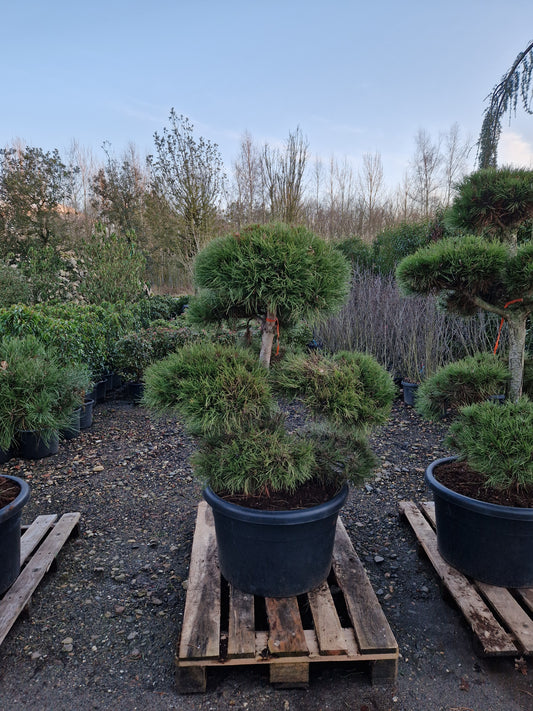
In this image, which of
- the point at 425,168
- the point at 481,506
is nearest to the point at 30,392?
the point at 481,506

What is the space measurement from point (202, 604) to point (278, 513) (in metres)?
0.45

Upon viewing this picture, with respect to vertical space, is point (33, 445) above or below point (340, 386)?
below

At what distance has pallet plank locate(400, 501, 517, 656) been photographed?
130cm

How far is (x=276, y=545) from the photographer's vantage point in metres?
1.43

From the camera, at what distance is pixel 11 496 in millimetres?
1666

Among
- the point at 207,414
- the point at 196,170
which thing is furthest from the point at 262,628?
the point at 196,170

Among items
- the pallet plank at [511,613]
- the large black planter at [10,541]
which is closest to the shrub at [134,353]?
the large black planter at [10,541]

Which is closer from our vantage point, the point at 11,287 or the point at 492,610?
the point at 492,610

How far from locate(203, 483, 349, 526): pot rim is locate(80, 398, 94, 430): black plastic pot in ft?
8.35

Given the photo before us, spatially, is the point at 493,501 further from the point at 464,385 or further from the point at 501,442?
the point at 464,385

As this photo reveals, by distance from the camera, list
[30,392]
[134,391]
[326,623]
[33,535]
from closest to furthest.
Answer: [326,623], [33,535], [30,392], [134,391]

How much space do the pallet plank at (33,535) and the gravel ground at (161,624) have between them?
0.45 feet

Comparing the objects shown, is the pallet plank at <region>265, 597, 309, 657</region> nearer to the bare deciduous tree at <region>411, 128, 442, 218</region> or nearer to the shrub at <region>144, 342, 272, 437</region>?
the shrub at <region>144, 342, 272, 437</region>

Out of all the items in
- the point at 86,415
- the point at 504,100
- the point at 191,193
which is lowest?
the point at 86,415
